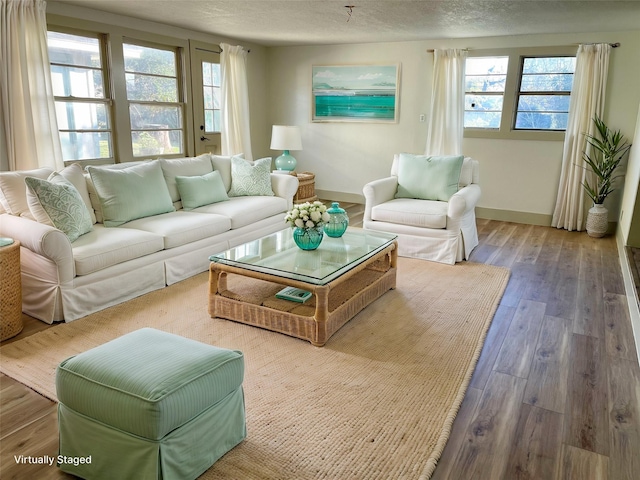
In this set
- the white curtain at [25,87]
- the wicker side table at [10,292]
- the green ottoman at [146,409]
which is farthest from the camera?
the white curtain at [25,87]

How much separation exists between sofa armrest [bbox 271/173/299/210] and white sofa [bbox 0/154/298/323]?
0.52 meters

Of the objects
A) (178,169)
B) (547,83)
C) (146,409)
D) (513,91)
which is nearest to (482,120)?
(513,91)

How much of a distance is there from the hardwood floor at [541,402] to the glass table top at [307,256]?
954 mm

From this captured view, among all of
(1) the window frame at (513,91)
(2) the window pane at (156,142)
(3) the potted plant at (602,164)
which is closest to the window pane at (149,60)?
(2) the window pane at (156,142)

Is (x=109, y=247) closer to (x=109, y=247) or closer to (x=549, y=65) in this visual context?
(x=109, y=247)

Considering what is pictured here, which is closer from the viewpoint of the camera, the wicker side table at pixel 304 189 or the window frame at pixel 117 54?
the window frame at pixel 117 54

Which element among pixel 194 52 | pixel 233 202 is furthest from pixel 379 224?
pixel 194 52

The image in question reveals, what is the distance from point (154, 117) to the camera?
5.65 m

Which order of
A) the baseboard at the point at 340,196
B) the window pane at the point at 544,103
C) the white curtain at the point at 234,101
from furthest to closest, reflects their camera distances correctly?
1. the baseboard at the point at 340,196
2. the white curtain at the point at 234,101
3. the window pane at the point at 544,103

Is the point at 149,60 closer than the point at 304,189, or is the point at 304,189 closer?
the point at 149,60

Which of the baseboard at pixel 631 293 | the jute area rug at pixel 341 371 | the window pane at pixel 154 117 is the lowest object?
the jute area rug at pixel 341 371

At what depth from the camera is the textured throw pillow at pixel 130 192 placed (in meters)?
3.70

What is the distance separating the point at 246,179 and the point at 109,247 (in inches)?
74.1

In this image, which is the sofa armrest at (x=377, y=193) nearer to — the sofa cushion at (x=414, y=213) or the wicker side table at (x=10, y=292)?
the sofa cushion at (x=414, y=213)
